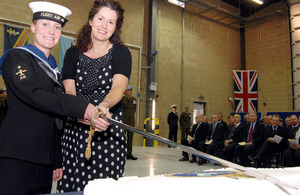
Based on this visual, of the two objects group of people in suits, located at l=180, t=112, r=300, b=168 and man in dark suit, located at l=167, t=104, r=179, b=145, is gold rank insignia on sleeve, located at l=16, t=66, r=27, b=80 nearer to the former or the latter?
group of people in suits, located at l=180, t=112, r=300, b=168

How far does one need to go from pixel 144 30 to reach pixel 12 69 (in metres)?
10.4

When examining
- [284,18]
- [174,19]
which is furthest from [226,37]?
[174,19]

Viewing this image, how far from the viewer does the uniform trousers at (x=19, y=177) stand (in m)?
0.91

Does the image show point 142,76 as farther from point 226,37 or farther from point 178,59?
point 226,37

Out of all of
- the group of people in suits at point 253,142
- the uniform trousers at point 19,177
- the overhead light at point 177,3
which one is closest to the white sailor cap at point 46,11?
the uniform trousers at point 19,177

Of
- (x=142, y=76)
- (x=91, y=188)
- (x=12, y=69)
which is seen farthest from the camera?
(x=142, y=76)

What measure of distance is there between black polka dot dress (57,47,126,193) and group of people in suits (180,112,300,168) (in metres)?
4.57

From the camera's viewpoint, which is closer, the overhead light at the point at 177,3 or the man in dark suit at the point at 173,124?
the man in dark suit at the point at 173,124

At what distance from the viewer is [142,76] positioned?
10.6m

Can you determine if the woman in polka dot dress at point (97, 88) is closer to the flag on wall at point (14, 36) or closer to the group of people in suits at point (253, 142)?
the group of people in suits at point (253, 142)

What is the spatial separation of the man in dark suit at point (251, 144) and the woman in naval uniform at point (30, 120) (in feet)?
16.6

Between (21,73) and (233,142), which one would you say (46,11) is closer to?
(21,73)

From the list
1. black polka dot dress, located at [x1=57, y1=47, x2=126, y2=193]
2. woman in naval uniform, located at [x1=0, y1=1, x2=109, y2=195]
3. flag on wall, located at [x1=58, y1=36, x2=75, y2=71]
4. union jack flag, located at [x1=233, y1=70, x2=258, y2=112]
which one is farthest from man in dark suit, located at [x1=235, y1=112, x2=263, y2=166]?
union jack flag, located at [x1=233, y1=70, x2=258, y2=112]

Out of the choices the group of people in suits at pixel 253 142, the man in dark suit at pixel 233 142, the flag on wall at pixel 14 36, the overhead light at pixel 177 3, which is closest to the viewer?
the group of people in suits at pixel 253 142
